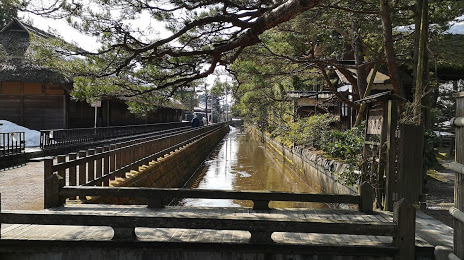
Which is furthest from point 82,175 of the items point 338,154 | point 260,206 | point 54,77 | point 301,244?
point 54,77

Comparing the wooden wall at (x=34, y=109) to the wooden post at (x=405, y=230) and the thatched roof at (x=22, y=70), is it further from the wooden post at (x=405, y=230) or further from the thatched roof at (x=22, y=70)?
the wooden post at (x=405, y=230)

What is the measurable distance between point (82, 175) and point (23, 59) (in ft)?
56.7

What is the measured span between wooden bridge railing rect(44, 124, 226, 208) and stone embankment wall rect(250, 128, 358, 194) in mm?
6085

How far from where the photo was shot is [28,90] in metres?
22.1

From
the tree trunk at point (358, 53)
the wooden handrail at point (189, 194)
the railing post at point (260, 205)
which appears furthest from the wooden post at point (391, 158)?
the tree trunk at point (358, 53)

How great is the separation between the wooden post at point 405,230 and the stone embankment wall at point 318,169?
16.2 ft

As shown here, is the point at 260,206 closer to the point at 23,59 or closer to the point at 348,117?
the point at 348,117

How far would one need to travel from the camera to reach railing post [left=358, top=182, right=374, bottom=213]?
20.2 ft

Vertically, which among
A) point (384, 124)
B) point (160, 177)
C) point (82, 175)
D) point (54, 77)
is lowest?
point (160, 177)

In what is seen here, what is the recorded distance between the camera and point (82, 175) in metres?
7.44

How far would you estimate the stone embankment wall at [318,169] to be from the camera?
1105 centimetres

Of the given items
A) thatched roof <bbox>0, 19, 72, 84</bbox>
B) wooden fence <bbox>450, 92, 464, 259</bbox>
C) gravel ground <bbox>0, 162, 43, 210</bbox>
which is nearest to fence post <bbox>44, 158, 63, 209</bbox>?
gravel ground <bbox>0, 162, 43, 210</bbox>

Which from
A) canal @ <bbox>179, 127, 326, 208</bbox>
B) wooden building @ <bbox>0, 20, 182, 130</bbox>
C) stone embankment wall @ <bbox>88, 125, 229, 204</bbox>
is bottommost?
canal @ <bbox>179, 127, 326, 208</bbox>

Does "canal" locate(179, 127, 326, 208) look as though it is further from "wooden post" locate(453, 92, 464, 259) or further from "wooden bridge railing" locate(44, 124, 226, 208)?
"wooden post" locate(453, 92, 464, 259)
